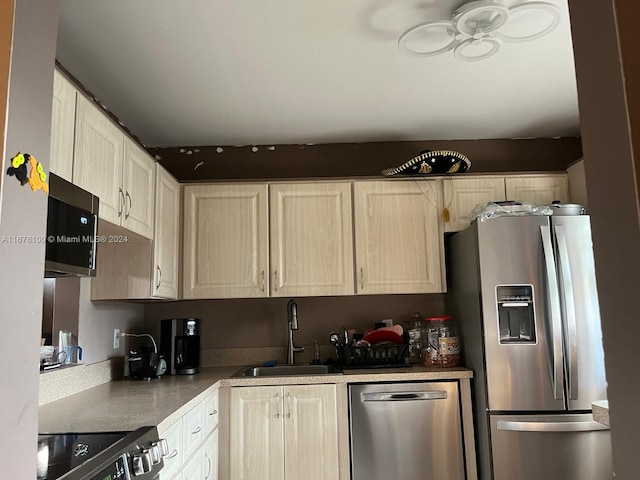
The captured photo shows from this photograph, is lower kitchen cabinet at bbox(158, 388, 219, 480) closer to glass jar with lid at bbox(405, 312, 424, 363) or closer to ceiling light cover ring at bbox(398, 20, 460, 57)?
glass jar with lid at bbox(405, 312, 424, 363)

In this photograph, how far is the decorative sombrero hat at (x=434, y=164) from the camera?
3.11 m

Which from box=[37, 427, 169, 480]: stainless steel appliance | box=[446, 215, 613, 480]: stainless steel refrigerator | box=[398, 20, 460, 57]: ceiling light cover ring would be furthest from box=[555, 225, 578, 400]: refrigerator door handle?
box=[37, 427, 169, 480]: stainless steel appliance

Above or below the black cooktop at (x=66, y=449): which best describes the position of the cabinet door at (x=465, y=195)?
above

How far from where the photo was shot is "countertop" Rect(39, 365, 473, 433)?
1.74 metres

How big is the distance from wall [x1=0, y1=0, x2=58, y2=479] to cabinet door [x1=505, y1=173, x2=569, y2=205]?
2849mm

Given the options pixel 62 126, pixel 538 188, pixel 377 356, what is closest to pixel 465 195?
pixel 538 188

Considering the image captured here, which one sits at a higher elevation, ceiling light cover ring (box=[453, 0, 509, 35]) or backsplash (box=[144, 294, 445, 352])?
ceiling light cover ring (box=[453, 0, 509, 35])

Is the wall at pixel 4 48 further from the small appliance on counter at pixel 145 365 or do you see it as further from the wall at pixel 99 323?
the small appliance on counter at pixel 145 365

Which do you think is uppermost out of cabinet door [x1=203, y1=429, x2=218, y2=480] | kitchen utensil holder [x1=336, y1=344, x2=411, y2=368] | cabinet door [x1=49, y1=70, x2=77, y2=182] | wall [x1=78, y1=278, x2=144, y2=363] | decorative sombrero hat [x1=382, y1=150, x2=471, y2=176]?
decorative sombrero hat [x1=382, y1=150, x2=471, y2=176]

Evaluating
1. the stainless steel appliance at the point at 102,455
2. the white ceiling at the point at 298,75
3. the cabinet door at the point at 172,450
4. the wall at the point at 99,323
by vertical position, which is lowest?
the cabinet door at the point at 172,450

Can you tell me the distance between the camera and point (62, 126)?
1.73m

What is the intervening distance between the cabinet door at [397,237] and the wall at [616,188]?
234cm

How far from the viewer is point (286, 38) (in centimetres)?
219

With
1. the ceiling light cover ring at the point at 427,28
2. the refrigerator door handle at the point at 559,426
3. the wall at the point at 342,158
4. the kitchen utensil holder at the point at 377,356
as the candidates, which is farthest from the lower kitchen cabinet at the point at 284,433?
the ceiling light cover ring at the point at 427,28
